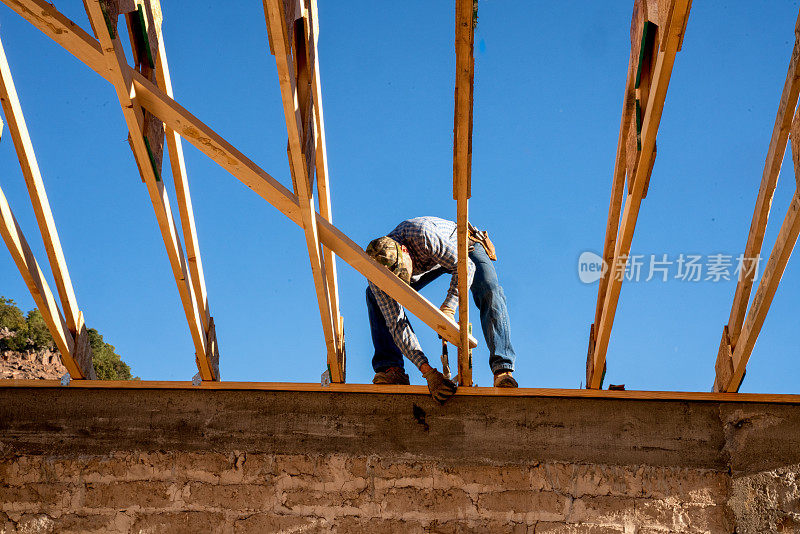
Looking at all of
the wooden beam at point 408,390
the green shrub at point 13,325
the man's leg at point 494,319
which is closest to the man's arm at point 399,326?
the wooden beam at point 408,390

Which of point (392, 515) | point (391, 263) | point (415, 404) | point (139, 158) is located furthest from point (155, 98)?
point (392, 515)

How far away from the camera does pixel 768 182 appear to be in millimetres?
3652

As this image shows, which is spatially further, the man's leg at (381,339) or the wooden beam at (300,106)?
the man's leg at (381,339)

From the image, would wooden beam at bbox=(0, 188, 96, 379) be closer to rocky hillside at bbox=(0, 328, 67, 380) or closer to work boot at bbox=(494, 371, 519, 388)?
work boot at bbox=(494, 371, 519, 388)

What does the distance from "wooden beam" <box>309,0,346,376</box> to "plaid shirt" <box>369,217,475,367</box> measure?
232mm

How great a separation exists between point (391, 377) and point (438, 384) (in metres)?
0.39

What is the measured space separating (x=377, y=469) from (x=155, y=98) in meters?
2.09

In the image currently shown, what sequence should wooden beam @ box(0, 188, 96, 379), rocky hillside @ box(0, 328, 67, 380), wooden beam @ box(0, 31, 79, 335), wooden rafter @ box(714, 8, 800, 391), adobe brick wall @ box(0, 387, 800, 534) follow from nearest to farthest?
wooden rafter @ box(714, 8, 800, 391) → wooden beam @ box(0, 31, 79, 335) → wooden beam @ box(0, 188, 96, 379) → adobe brick wall @ box(0, 387, 800, 534) → rocky hillside @ box(0, 328, 67, 380)

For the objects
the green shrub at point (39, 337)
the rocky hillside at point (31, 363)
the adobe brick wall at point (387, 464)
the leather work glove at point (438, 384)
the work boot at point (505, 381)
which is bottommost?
the adobe brick wall at point (387, 464)

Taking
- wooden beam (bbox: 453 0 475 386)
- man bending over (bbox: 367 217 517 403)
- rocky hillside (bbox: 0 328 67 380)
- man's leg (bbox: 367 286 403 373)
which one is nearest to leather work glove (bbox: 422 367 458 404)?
man bending over (bbox: 367 217 517 403)

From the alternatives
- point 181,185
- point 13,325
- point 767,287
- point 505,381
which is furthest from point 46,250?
point 13,325

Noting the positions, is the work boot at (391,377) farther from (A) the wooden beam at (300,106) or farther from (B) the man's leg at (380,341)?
(A) the wooden beam at (300,106)

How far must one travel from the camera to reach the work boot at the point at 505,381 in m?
4.27

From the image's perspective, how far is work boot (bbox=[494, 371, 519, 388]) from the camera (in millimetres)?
4273
